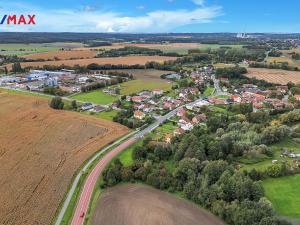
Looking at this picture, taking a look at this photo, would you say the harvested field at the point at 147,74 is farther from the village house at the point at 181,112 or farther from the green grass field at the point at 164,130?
the green grass field at the point at 164,130

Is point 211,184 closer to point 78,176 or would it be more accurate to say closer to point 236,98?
point 78,176

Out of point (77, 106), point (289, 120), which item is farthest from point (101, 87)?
point (289, 120)

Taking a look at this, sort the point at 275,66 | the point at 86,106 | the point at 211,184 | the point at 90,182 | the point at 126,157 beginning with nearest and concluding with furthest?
the point at 211,184 → the point at 90,182 → the point at 126,157 → the point at 86,106 → the point at 275,66

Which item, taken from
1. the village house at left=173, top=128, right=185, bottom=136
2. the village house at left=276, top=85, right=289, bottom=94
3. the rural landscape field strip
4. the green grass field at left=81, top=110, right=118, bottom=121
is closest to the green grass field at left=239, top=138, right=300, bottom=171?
the village house at left=173, top=128, right=185, bottom=136

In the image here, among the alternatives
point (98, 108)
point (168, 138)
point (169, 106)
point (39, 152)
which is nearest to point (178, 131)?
point (168, 138)

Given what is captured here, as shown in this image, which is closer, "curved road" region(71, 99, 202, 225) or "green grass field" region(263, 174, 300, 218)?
"curved road" region(71, 99, 202, 225)

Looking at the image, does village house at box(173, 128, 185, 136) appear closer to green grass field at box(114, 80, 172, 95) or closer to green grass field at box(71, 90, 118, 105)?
green grass field at box(71, 90, 118, 105)
